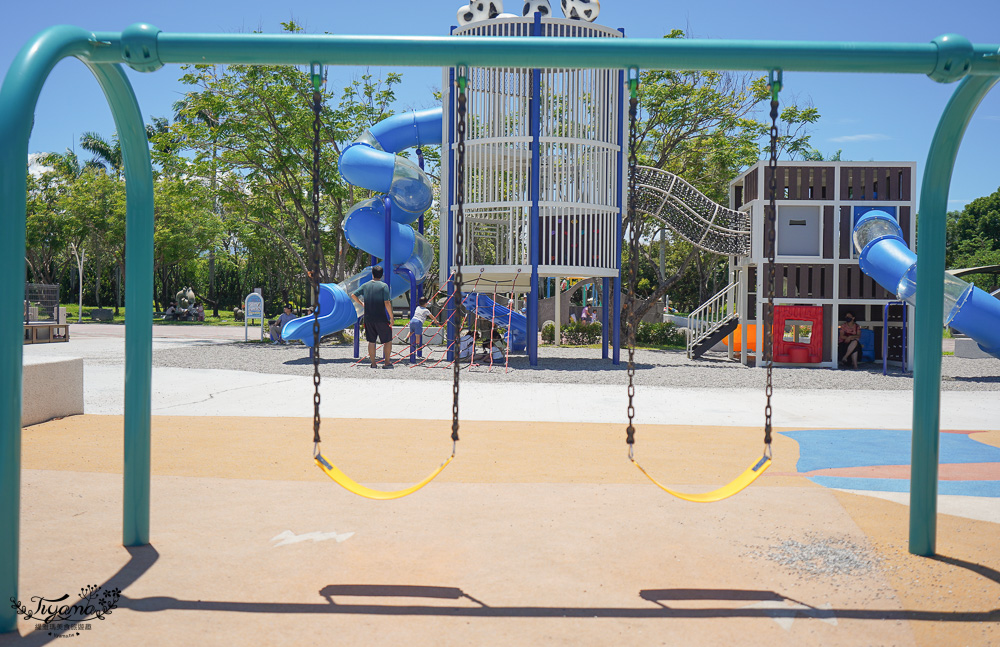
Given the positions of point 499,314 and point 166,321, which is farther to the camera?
point 166,321

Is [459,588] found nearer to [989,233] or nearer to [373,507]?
[373,507]

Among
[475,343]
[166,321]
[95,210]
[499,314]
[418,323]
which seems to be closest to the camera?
[418,323]

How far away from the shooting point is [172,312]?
4369 centimetres

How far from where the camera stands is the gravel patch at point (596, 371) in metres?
13.9

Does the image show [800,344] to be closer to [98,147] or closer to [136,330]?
[136,330]

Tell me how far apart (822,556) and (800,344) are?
50.5ft

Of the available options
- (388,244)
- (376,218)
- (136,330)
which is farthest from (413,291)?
(136,330)

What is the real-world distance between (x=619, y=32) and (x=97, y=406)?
1356 cm

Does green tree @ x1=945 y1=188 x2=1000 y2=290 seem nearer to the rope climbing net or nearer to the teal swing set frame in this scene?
the rope climbing net

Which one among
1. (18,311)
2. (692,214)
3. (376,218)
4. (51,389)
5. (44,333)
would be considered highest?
(692,214)

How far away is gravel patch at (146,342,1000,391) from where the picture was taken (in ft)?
45.7

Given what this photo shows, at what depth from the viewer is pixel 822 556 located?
427cm

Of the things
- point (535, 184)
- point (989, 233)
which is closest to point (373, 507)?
point (535, 184)

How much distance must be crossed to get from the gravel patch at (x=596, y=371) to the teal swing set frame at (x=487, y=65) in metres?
9.06
